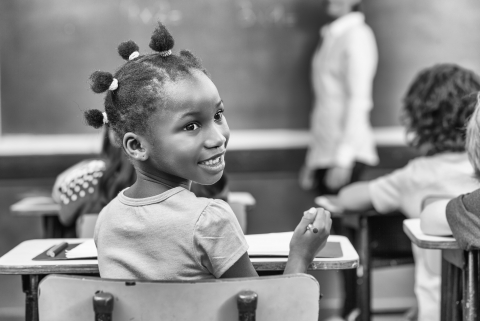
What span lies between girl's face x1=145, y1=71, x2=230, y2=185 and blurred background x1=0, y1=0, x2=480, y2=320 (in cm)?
271

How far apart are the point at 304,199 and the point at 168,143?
9.62 feet

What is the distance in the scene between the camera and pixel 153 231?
50.2 inches

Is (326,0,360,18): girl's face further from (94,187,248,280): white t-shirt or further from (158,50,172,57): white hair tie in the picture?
(94,187,248,280): white t-shirt

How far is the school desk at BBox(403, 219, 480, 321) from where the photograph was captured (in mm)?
1703

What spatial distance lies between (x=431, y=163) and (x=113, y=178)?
3.71 feet

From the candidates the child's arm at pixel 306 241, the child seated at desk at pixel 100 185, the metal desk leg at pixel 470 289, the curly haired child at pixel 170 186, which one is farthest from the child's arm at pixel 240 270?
the child seated at desk at pixel 100 185

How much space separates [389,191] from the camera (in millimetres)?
2602

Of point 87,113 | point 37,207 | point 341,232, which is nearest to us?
point 87,113

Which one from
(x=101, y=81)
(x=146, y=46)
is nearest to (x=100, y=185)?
(x=101, y=81)

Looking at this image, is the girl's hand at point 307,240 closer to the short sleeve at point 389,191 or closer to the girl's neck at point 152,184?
the girl's neck at point 152,184

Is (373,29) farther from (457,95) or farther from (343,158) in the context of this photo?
(457,95)

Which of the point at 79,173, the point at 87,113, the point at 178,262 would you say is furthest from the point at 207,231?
the point at 79,173

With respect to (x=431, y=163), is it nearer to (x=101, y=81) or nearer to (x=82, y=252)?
(x=82, y=252)

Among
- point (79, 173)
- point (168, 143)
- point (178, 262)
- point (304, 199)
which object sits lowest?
point (304, 199)
